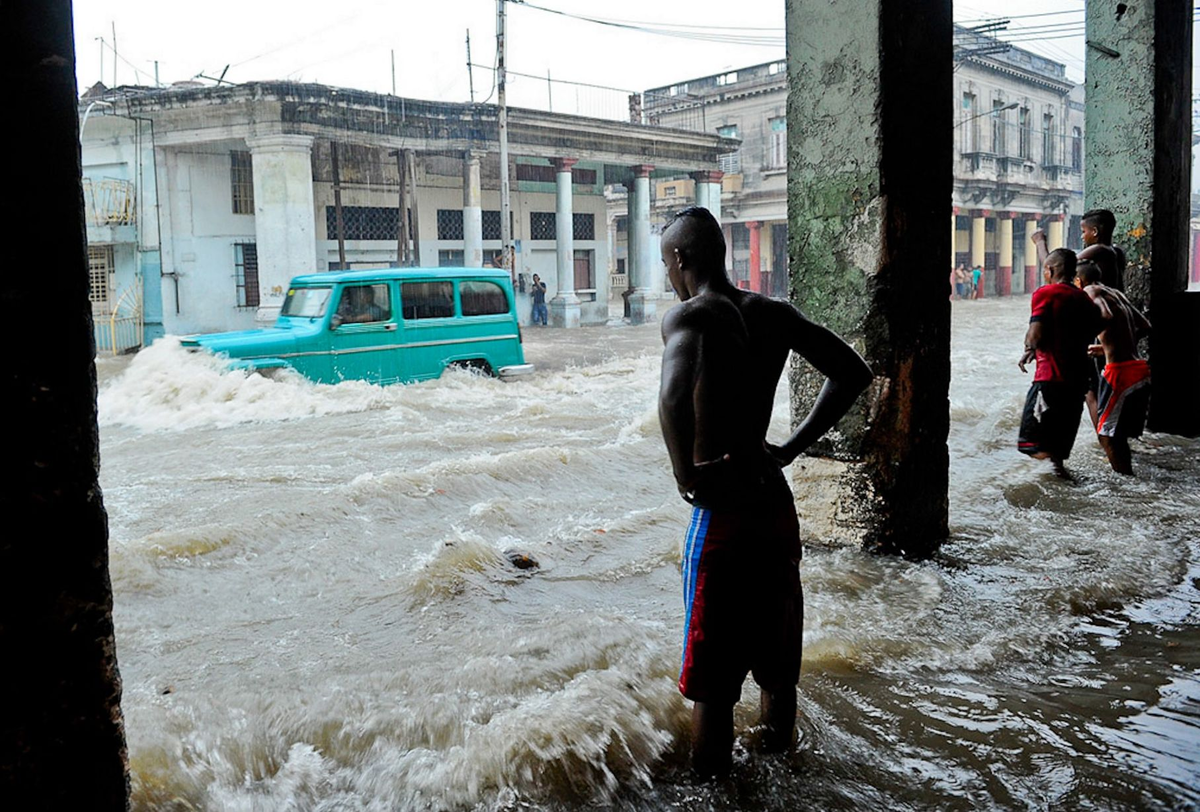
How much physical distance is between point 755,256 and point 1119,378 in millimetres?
28616

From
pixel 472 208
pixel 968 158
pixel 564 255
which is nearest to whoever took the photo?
pixel 472 208

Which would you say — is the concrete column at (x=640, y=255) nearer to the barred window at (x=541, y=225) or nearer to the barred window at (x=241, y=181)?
the barred window at (x=541, y=225)

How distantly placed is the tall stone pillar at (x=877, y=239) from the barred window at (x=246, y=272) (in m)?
17.5

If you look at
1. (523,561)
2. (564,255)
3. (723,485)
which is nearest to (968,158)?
(564,255)

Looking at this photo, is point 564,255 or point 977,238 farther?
point 977,238

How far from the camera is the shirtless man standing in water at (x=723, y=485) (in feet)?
8.52

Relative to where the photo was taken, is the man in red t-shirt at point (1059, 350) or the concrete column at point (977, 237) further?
the concrete column at point (977, 237)

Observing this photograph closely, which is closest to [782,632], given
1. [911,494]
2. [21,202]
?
[21,202]

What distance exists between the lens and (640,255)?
86.9ft

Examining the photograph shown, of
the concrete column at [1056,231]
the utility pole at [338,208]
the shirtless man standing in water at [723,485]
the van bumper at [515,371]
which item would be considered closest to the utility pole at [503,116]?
the utility pole at [338,208]

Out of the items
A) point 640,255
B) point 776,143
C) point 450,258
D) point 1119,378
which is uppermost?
point 776,143

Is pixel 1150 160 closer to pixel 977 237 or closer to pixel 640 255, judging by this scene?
pixel 640 255

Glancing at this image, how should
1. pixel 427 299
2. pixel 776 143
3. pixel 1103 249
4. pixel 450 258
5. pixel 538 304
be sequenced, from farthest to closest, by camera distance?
pixel 776 143, pixel 538 304, pixel 450 258, pixel 427 299, pixel 1103 249

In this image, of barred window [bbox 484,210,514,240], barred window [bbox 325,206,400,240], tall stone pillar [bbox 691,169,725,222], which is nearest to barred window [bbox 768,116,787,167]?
tall stone pillar [bbox 691,169,725,222]
